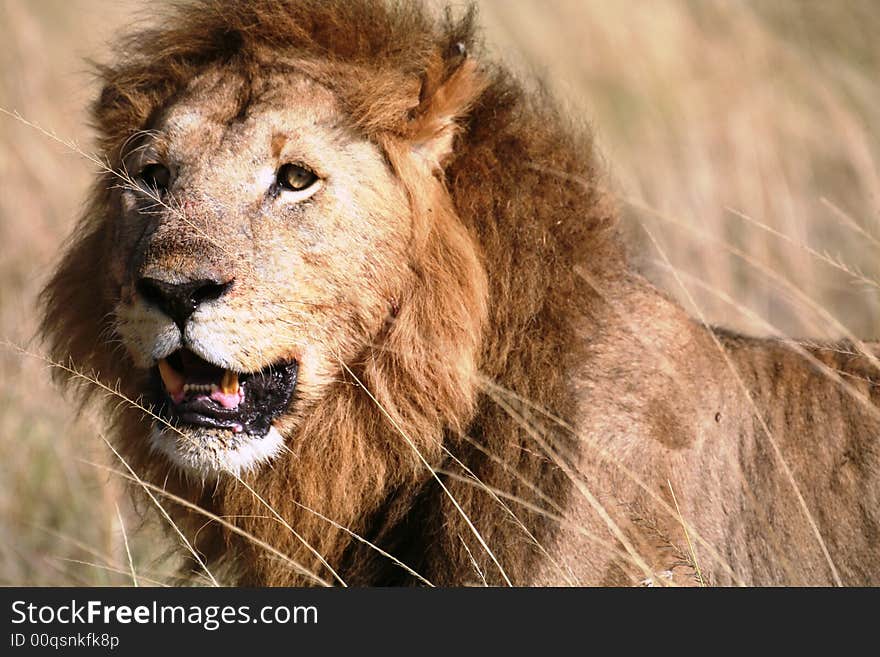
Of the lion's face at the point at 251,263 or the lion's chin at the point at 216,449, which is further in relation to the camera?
the lion's chin at the point at 216,449

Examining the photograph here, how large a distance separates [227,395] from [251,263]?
0.41m

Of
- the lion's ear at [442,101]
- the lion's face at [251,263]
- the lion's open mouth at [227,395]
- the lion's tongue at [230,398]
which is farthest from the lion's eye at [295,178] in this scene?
the lion's tongue at [230,398]

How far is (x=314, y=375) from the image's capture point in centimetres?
374

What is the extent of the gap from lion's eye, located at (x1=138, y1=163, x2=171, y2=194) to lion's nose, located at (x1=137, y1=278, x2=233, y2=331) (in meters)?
0.51

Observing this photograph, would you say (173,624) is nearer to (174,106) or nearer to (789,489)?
(174,106)

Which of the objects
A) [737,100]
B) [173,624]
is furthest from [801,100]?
[173,624]

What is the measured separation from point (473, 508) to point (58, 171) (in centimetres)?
700

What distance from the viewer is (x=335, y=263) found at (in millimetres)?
3742

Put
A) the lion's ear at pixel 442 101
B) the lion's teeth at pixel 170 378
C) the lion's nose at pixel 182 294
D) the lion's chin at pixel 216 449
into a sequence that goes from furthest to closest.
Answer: the lion's ear at pixel 442 101
the lion's teeth at pixel 170 378
the lion's chin at pixel 216 449
the lion's nose at pixel 182 294

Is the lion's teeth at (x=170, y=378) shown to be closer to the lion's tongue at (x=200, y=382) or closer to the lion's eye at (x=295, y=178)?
the lion's tongue at (x=200, y=382)

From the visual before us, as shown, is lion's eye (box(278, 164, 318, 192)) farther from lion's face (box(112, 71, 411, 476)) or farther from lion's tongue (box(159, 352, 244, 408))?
lion's tongue (box(159, 352, 244, 408))

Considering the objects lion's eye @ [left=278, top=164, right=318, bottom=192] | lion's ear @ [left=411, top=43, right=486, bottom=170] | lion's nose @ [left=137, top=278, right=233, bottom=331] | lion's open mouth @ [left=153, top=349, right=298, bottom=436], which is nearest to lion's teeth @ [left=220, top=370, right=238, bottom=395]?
lion's open mouth @ [left=153, top=349, right=298, bottom=436]

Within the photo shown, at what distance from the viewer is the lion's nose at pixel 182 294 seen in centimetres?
348

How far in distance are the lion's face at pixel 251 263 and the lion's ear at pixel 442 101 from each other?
0.16m
